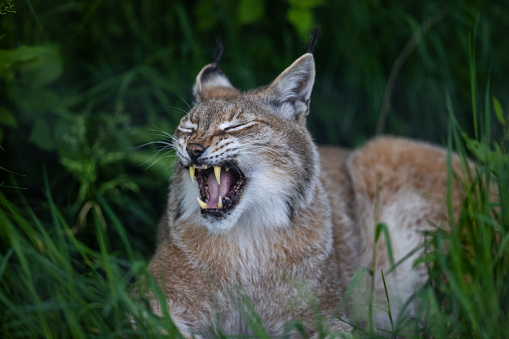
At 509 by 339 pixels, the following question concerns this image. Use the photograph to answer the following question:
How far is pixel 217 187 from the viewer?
132 inches

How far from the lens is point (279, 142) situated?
140 inches

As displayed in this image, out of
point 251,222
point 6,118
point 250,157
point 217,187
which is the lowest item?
point 251,222

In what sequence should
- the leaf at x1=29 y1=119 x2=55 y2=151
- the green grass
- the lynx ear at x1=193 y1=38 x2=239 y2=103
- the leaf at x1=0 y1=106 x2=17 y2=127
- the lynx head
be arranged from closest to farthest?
the green grass, the lynx head, the lynx ear at x1=193 y1=38 x2=239 y2=103, the leaf at x1=0 y1=106 x2=17 y2=127, the leaf at x1=29 y1=119 x2=55 y2=151

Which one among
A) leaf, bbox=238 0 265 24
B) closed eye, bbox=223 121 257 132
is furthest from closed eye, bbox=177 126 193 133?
leaf, bbox=238 0 265 24

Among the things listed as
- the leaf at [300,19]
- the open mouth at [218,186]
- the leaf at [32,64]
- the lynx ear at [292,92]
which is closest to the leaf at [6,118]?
the leaf at [32,64]

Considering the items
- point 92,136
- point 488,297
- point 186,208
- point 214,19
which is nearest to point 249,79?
point 214,19

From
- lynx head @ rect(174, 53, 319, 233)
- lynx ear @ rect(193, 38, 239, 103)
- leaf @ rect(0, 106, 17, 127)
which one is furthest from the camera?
leaf @ rect(0, 106, 17, 127)

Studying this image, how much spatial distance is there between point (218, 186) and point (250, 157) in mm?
230

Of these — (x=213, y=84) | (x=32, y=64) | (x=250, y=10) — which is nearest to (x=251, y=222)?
(x=213, y=84)

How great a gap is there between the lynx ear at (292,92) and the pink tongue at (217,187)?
0.63m

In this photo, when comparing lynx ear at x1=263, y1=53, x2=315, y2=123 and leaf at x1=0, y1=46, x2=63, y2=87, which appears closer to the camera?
lynx ear at x1=263, y1=53, x2=315, y2=123

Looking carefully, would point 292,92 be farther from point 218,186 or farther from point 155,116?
point 155,116

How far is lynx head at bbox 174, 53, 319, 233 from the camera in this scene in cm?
330

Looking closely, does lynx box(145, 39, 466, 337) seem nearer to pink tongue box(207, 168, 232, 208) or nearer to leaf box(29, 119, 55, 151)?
pink tongue box(207, 168, 232, 208)
